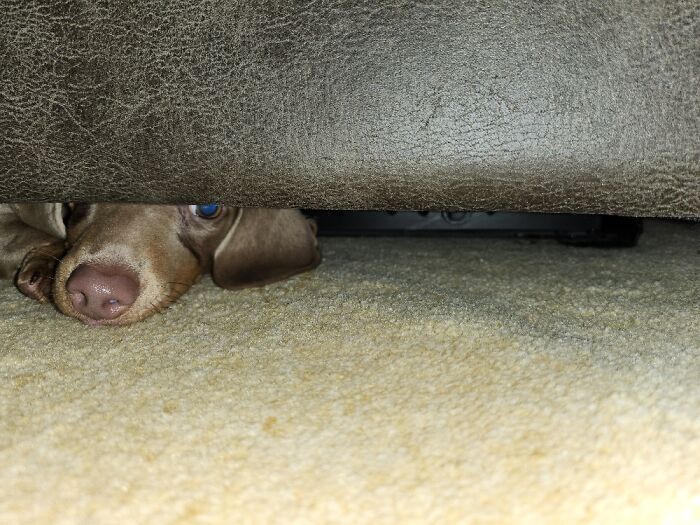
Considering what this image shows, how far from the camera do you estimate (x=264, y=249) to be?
5.21ft

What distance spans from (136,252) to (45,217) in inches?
11.9

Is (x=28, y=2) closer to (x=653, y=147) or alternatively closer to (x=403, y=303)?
(x=403, y=303)

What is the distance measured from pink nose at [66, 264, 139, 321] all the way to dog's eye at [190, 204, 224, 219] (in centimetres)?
27

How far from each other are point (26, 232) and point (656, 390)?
1310 millimetres

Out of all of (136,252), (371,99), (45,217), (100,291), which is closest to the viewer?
(371,99)

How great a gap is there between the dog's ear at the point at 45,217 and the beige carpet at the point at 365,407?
202mm

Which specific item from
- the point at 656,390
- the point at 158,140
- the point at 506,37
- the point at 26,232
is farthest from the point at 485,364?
the point at 26,232

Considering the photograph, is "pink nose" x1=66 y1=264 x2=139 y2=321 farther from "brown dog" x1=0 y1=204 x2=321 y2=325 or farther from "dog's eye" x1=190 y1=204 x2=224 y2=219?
"dog's eye" x1=190 y1=204 x2=224 y2=219

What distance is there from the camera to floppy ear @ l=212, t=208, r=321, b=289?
1502 mm

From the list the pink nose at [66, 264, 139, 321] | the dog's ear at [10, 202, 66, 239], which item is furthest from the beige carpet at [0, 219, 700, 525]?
the dog's ear at [10, 202, 66, 239]

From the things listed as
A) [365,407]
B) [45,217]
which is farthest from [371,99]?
[45,217]

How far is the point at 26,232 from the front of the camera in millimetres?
1559

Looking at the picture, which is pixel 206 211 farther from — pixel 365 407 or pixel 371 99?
pixel 365 407

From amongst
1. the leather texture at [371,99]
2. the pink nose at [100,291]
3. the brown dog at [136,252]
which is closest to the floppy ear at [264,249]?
the brown dog at [136,252]
